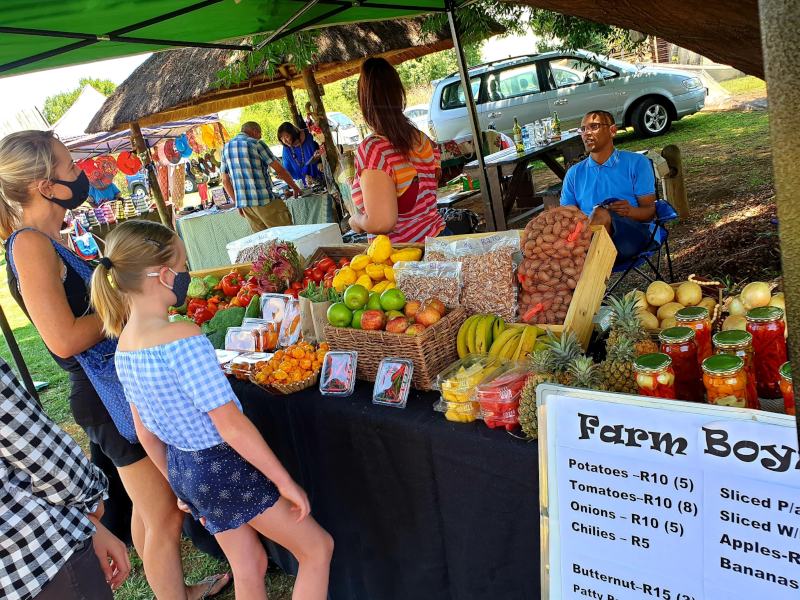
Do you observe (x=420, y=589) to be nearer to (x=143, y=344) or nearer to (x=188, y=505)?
(x=188, y=505)

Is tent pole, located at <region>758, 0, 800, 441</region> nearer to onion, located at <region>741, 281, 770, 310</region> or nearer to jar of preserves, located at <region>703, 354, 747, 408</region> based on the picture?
jar of preserves, located at <region>703, 354, 747, 408</region>

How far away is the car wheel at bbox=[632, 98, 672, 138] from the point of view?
457 inches

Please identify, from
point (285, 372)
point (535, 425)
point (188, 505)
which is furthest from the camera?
point (285, 372)

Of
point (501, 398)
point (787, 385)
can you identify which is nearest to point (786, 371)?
point (787, 385)

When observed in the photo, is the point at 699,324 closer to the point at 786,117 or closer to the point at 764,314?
the point at 764,314

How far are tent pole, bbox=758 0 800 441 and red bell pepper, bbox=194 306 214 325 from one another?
11.1ft

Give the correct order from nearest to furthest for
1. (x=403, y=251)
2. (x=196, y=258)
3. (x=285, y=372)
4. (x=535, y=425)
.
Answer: (x=535, y=425) → (x=285, y=372) → (x=403, y=251) → (x=196, y=258)

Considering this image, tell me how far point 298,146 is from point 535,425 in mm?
8405

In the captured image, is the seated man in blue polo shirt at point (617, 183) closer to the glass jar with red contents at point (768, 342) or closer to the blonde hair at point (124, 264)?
the glass jar with red contents at point (768, 342)

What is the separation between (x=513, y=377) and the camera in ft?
5.88

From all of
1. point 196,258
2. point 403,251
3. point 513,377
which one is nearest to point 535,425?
point 513,377

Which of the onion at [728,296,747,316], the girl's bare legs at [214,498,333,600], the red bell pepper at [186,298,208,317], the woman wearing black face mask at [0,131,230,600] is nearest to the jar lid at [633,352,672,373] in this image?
the onion at [728,296,747,316]

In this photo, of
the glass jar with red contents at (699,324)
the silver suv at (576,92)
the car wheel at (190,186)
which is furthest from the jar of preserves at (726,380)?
the car wheel at (190,186)

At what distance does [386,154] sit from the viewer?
2902 mm
